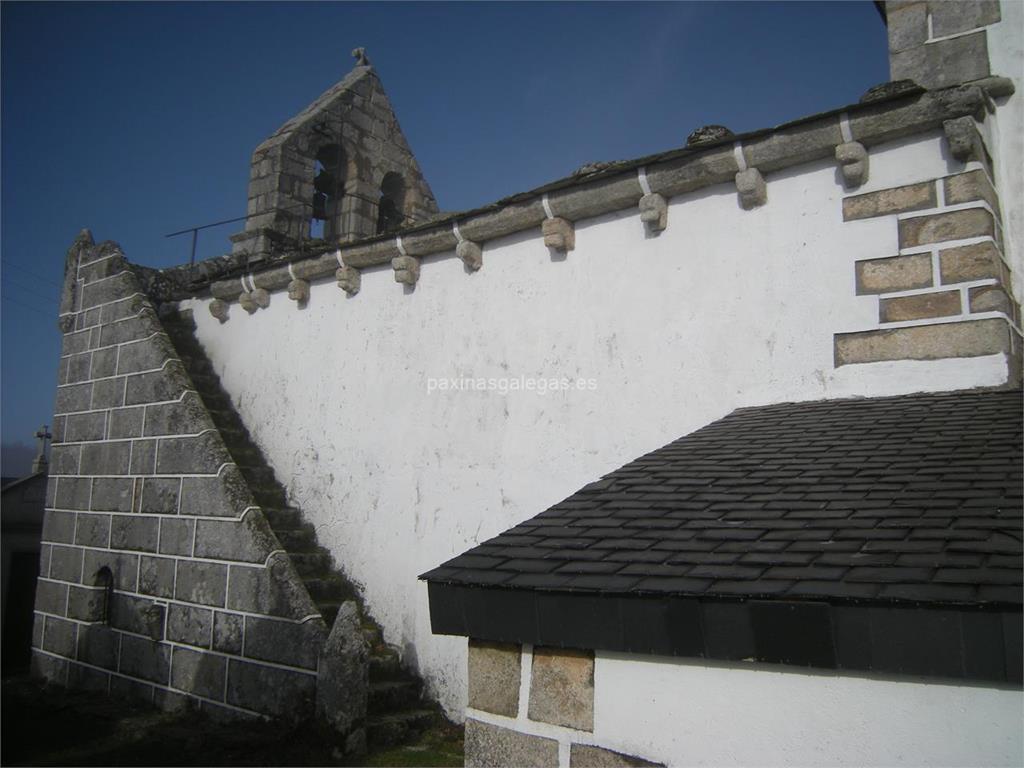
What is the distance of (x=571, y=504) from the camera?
366 cm

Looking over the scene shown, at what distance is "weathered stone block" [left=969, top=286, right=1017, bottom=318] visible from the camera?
420cm

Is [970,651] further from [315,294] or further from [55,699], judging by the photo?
[55,699]

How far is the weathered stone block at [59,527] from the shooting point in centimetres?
849

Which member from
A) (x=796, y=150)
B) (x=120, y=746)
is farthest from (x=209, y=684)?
(x=796, y=150)

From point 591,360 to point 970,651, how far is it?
3742 millimetres

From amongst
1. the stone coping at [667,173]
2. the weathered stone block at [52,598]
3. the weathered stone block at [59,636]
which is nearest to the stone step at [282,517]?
the stone coping at [667,173]

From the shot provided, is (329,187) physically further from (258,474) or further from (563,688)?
(563,688)

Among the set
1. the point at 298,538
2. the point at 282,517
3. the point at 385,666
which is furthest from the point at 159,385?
the point at 385,666

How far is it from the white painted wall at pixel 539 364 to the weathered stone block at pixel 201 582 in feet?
3.20

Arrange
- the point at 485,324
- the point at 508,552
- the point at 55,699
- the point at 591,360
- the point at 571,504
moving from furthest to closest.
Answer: the point at 55,699 < the point at 485,324 < the point at 591,360 < the point at 571,504 < the point at 508,552

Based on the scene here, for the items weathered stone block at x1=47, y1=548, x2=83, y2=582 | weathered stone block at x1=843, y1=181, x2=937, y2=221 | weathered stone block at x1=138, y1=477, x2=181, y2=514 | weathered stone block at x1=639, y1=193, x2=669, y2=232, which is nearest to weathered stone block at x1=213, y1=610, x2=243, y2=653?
weathered stone block at x1=138, y1=477, x2=181, y2=514

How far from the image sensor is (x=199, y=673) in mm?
6727

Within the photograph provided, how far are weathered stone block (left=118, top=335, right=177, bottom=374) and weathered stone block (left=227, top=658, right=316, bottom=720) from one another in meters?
3.22

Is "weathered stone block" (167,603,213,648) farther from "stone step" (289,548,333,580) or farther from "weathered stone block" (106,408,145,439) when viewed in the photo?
"weathered stone block" (106,408,145,439)
